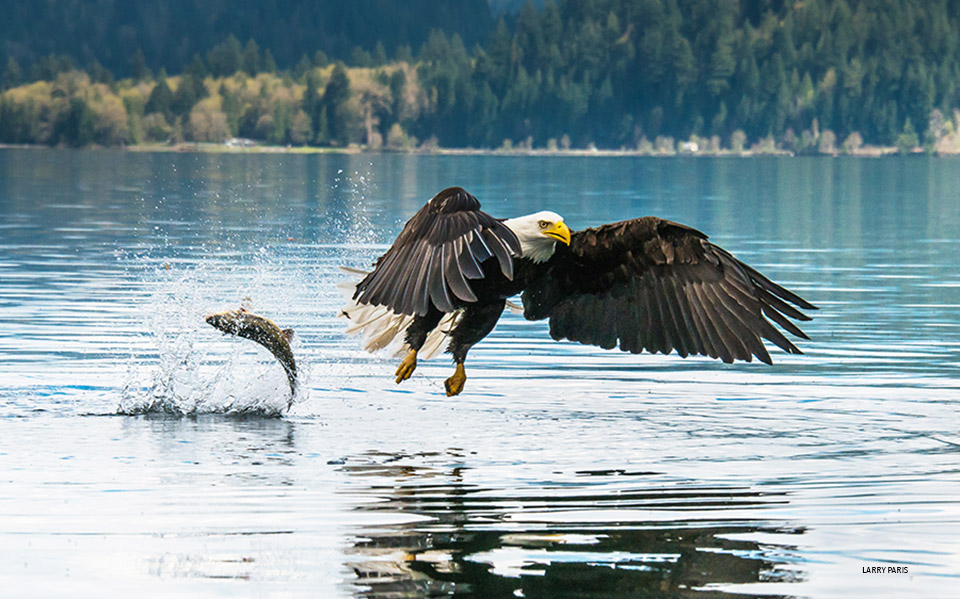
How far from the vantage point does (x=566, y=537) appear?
346 inches

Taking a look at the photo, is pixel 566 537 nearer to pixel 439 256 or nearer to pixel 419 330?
pixel 439 256

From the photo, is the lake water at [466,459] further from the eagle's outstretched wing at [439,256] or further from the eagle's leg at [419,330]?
the eagle's outstretched wing at [439,256]

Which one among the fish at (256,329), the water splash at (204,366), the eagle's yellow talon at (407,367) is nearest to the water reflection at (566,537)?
the eagle's yellow talon at (407,367)

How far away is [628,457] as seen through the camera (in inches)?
444

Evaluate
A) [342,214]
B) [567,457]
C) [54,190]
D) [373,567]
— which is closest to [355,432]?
[567,457]

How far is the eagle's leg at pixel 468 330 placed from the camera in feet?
39.1

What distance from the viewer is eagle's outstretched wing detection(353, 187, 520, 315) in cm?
996

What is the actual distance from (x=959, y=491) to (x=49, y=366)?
8803 millimetres

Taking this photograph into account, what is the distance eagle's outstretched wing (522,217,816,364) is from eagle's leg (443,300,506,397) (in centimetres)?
54

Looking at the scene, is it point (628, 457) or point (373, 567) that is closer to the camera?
point (373, 567)

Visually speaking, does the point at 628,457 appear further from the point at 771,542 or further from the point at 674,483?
the point at 771,542

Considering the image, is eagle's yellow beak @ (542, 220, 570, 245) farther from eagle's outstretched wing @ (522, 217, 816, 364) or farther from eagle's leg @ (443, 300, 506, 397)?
eagle's leg @ (443, 300, 506, 397)

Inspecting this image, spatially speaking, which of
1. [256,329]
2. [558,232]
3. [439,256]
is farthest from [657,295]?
[256,329]

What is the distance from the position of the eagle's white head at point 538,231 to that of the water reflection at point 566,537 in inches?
65.5
